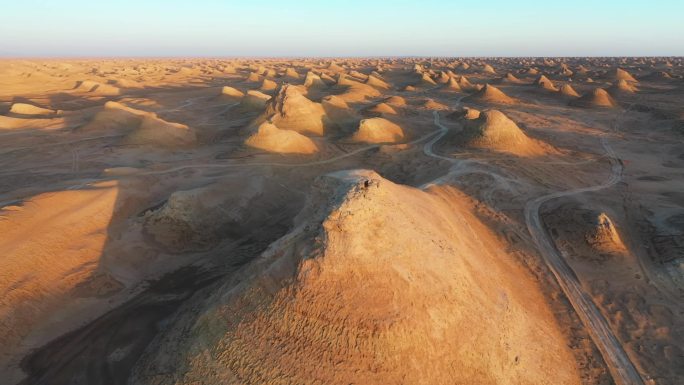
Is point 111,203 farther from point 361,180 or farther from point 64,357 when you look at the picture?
point 361,180

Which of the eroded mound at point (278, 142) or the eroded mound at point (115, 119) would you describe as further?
the eroded mound at point (115, 119)

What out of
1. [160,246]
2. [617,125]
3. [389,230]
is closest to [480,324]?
[389,230]

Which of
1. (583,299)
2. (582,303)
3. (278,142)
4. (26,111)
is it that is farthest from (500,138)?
(26,111)

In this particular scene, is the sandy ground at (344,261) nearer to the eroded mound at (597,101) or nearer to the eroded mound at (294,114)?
the eroded mound at (294,114)

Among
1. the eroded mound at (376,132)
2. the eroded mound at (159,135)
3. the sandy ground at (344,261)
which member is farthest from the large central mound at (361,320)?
the eroded mound at (159,135)

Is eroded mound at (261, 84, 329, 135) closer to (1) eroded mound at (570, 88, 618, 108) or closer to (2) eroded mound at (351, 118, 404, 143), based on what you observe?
(2) eroded mound at (351, 118, 404, 143)

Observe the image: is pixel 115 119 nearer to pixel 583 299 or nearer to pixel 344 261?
pixel 344 261
